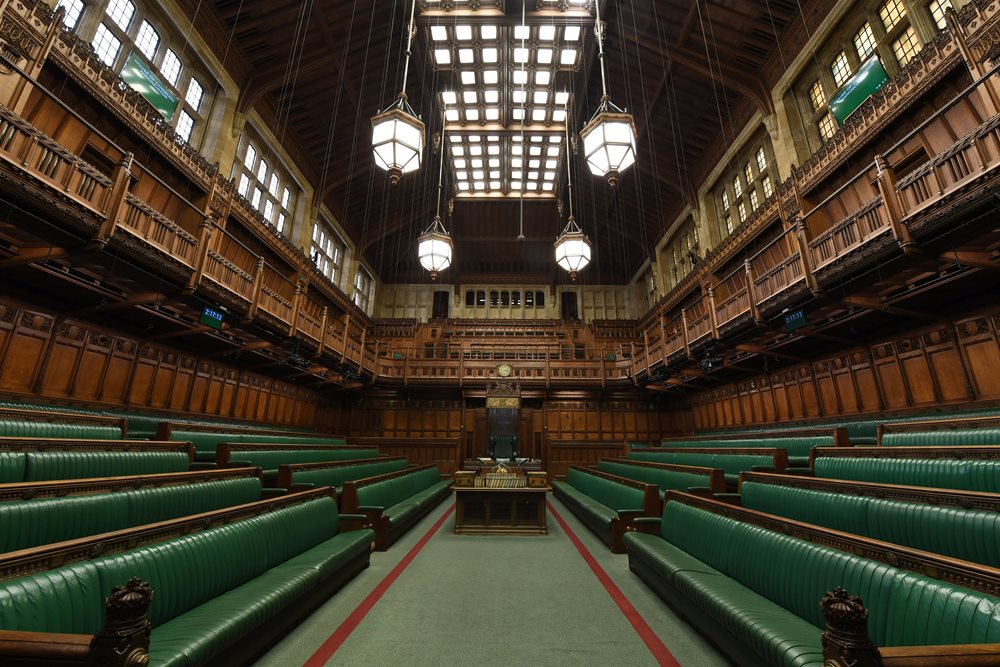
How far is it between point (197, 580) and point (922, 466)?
522cm

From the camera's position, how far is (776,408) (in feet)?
33.4

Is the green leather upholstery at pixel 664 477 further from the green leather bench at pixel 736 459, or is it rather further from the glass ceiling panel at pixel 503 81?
the glass ceiling panel at pixel 503 81

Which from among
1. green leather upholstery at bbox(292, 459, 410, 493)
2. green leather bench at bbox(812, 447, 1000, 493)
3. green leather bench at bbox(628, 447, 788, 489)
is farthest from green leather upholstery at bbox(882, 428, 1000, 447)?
green leather upholstery at bbox(292, 459, 410, 493)

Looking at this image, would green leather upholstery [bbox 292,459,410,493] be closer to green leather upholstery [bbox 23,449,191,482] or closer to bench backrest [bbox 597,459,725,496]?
green leather upholstery [bbox 23,449,191,482]

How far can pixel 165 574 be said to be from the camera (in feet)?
7.03

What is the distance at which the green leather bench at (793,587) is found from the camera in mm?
1572

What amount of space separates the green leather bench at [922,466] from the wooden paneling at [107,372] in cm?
1074

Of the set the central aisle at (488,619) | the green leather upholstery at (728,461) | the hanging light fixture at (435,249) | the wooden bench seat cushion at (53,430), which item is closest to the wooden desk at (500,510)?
the central aisle at (488,619)

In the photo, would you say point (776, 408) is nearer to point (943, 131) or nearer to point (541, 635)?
point (943, 131)

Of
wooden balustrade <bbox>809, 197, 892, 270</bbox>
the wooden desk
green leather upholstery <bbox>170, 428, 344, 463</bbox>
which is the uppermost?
wooden balustrade <bbox>809, 197, 892, 270</bbox>

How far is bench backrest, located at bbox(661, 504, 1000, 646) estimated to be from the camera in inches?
59.5

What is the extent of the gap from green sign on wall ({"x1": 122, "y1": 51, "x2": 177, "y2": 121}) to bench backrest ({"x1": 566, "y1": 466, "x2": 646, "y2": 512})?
11.1m

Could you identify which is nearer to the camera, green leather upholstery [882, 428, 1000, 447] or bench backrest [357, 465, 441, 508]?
green leather upholstery [882, 428, 1000, 447]

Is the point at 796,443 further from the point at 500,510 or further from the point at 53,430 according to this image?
the point at 53,430
